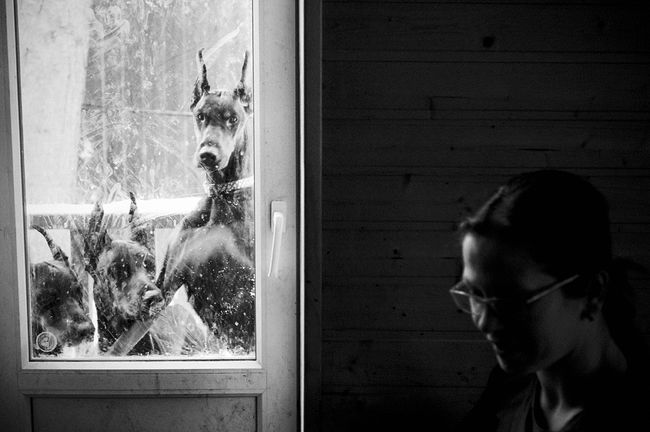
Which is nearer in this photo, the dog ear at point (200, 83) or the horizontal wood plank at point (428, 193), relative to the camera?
the horizontal wood plank at point (428, 193)

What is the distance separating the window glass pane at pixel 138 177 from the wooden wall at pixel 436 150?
16.7 inches

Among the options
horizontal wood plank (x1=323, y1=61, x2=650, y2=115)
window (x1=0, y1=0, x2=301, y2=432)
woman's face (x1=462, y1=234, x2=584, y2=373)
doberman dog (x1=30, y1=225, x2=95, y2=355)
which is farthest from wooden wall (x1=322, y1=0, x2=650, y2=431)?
doberman dog (x1=30, y1=225, x2=95, y2=355)

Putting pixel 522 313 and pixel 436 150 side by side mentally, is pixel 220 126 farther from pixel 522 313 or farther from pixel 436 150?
pixel 522 313

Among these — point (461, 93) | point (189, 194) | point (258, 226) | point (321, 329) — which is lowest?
point (321, 329)

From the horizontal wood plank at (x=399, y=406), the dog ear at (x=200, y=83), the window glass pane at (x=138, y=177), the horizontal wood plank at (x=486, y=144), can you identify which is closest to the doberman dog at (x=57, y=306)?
the window glass pane at (x=138, y=177)

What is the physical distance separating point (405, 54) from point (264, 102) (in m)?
0.53

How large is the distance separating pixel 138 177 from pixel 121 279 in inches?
14.6

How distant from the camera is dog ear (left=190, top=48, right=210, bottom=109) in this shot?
1.76 m

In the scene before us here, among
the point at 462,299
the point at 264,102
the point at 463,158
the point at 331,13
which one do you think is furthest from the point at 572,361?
the point at 264,102

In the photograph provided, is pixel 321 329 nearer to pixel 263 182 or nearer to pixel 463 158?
pixel 263 182

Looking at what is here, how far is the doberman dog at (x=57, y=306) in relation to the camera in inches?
71.3

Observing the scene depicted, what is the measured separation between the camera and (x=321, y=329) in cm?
158

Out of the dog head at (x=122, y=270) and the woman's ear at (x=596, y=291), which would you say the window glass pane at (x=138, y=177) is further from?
the woman's ear at (x=596, y=291)

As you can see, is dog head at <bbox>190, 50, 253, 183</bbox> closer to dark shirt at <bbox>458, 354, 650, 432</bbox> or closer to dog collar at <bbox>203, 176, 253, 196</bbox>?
dog collar at <bbox>203, 176, 253, 196</bbox>
